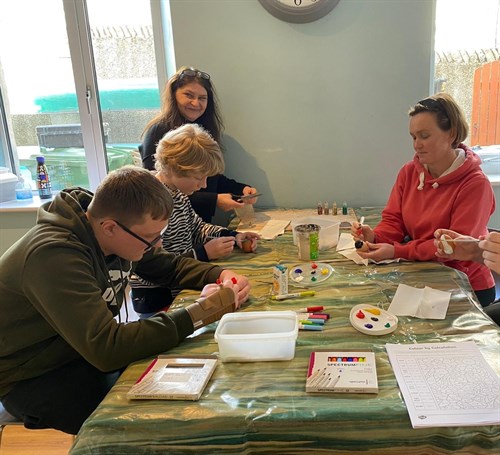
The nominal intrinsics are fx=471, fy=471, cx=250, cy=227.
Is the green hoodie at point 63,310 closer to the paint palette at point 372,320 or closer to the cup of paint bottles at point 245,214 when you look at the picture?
the paint palette at point 372,320

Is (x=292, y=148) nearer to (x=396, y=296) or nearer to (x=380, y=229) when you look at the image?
(x=380, y=229)

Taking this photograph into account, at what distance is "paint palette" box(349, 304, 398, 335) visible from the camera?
115cm

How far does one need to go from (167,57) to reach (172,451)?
2381 mm

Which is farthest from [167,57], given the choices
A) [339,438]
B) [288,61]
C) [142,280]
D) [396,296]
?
[339,438]

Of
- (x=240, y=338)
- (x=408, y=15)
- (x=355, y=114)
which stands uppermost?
(x=408, y=15)

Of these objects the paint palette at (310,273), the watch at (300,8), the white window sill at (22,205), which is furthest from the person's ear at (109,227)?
the white window sill at (22,205)

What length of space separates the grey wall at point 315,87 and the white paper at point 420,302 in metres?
1.30

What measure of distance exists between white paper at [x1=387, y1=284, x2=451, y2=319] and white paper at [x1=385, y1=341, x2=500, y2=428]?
17 centimetres

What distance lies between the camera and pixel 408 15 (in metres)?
2.34

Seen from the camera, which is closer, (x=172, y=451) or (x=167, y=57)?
(x=172, y=451)

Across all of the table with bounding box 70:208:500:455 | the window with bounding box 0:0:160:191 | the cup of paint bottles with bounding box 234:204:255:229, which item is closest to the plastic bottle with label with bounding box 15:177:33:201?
the window with bounding box 0:0:160:191

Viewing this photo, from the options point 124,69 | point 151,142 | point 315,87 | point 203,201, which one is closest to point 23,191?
point 124,69

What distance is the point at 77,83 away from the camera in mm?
2801

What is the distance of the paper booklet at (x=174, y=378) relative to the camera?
0.94 m
